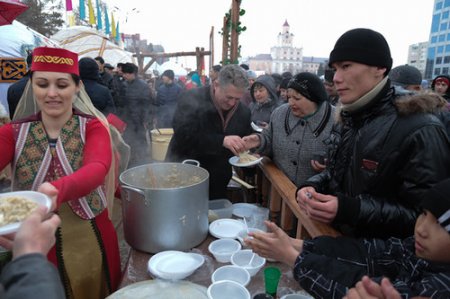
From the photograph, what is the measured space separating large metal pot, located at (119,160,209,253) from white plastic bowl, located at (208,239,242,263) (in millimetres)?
104

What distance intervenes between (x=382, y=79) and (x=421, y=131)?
0.41 meters

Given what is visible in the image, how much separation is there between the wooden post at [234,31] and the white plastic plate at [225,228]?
3700mm

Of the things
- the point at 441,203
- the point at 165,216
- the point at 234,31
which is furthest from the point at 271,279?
the point at 234,31

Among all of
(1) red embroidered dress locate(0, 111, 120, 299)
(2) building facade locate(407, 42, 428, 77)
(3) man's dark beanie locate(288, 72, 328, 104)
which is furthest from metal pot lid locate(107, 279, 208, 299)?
(2) building facade locate(407, 42, 428, 77)

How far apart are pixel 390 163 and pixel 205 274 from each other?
1.14 metres

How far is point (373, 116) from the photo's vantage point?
161 centimetres

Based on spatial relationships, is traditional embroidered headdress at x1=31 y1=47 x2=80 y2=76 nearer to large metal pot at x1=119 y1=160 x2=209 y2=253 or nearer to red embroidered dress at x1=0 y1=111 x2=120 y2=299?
red embroidered dress at x1=0 y1=111 x2=120 y2=299

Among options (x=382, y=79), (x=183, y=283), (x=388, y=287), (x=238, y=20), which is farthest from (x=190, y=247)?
(x=238, y=20)

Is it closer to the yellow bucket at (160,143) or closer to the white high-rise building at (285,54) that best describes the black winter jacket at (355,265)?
the yellow bucket at (160,143)

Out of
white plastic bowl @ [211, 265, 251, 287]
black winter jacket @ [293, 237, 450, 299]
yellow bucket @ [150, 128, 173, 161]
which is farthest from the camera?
yellow bucket @ [150, 128, 173, 161]

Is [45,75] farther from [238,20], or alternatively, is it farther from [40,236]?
[238,20]

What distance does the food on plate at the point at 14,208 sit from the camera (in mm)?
1249

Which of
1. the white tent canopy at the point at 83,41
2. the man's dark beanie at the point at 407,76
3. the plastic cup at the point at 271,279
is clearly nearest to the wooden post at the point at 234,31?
the man's dark beanie at the point at 407,76

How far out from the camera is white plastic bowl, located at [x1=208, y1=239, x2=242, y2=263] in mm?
1757
